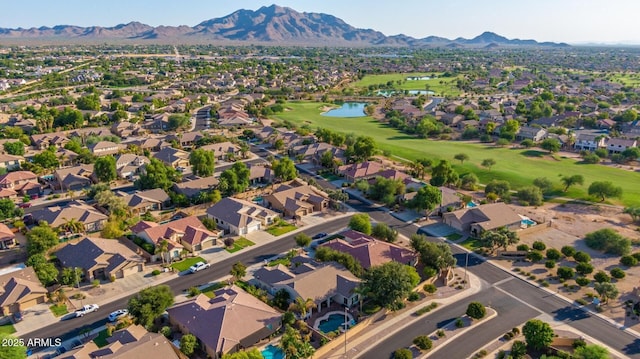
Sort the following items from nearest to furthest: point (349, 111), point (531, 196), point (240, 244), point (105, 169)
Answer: point (240, 244)
point (531, 196)
point (105, 169)
point (349, 111)

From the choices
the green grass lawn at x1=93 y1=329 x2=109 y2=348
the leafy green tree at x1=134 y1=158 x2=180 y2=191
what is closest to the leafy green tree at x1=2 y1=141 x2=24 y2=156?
the leafy green tree at x1=134 y1=158 x2=180 y2=191

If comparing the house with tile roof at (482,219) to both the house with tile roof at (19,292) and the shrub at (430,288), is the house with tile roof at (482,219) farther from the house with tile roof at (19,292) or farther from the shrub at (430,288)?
the house with tile roof at (19,292)

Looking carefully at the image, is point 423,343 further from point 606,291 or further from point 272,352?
point 606,291

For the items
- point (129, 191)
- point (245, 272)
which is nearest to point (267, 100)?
point (129, 191)

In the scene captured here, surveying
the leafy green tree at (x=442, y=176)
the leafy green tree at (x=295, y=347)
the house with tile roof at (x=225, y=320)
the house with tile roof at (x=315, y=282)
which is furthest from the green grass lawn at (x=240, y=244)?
the leafy green tree at (x=442, y=176)

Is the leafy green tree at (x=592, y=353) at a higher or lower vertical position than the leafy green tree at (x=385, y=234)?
higher

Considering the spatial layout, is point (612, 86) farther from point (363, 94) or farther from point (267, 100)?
point (267, 100)

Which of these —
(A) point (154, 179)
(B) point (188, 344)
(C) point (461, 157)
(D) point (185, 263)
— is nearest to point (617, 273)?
(B) point (188, 344)

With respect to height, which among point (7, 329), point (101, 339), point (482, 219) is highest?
point (482, 219)
